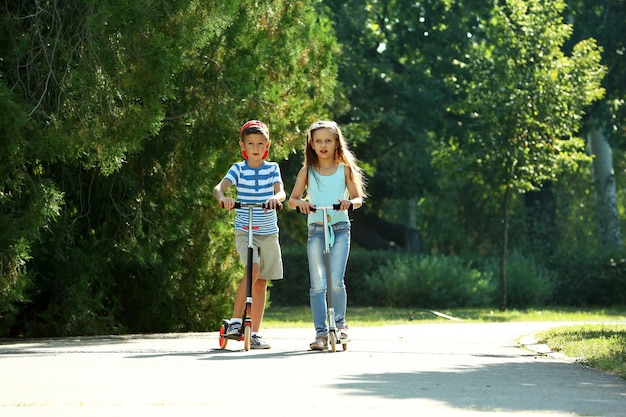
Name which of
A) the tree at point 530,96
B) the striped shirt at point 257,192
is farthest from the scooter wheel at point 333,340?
the tree at point 530,96

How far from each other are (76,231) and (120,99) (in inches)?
90.6

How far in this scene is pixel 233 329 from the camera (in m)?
10.8

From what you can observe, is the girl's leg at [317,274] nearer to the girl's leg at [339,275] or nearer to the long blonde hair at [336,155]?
the girl's leg at [339,275]

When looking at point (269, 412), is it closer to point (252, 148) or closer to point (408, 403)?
point (408, 403)

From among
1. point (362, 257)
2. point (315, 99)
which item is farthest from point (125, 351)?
point (362, 257)

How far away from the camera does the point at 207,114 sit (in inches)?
560

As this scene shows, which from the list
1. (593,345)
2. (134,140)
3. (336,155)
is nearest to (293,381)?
(336,155)

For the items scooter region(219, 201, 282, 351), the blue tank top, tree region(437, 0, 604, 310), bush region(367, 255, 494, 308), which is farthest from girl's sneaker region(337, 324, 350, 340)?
bush region(367, 255, 494, 308)

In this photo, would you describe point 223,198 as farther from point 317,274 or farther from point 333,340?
point 333,340

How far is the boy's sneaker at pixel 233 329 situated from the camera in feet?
35.3

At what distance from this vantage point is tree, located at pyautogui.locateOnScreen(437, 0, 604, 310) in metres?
26.1

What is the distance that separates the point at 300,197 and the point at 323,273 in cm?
70

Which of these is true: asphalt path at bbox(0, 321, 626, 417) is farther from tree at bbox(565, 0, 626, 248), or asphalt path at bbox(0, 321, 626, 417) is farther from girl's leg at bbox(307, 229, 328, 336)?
tree at bbox(565, 0, 626, 248)

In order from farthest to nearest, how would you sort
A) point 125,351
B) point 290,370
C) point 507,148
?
1. point 507,148
2. point 125,351
3. point 290,370
